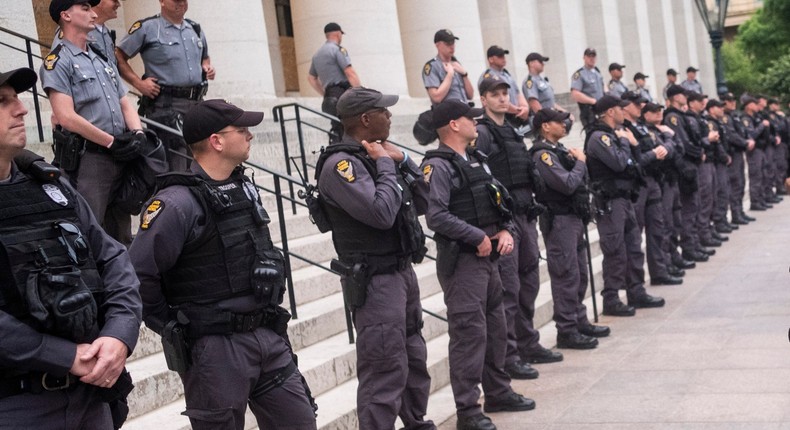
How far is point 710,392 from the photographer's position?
7.44 meters

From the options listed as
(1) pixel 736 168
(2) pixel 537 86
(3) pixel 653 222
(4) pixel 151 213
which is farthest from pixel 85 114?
(1) pixel 736 168

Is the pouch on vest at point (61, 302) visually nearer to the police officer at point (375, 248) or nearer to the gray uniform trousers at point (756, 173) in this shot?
the police officer at point (375, 248)

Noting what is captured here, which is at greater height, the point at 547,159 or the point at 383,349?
the point at 547,159

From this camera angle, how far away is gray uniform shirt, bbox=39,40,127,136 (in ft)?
20.3

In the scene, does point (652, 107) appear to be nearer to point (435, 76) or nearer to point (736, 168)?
A: point (435, 76)

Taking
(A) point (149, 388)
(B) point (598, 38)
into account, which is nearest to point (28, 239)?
(A) point (149, 388)

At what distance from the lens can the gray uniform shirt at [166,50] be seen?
7.93m

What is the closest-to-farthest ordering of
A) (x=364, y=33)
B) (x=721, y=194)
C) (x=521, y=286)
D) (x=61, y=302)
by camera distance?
(x=61, y=302)
(x=521, y=286)
(x=364, y=33)
(x=721, y=194)

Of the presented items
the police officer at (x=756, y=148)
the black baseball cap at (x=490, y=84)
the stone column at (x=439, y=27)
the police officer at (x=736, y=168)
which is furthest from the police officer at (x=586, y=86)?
the black baseball cap at (x=490, y=84)

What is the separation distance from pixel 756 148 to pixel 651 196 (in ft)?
27.5

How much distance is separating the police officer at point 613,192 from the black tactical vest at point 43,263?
7509 millimetres

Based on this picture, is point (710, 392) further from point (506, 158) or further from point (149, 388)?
point (149, 388)

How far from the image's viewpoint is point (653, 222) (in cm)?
1211

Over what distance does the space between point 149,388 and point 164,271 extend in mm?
1490
